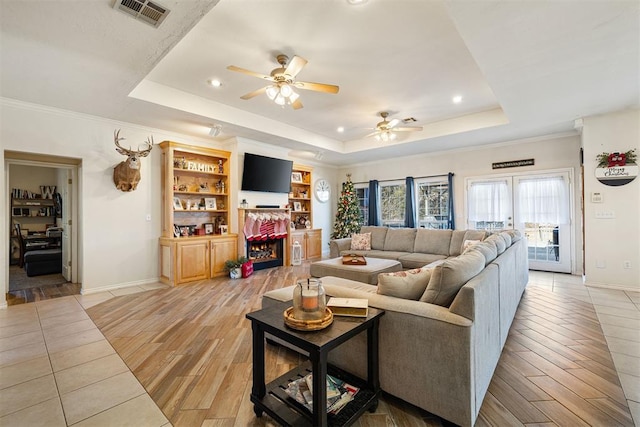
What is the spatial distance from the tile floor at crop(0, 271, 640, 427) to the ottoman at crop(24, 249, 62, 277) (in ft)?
7.92

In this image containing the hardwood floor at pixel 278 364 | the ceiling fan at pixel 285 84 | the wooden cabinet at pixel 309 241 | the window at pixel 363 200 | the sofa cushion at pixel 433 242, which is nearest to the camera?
the hardwood floor at pixel 278 364

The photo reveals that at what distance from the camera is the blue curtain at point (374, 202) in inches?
319

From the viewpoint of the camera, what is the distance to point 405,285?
6.54 ft

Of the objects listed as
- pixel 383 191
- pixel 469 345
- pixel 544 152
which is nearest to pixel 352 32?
pixel 469 345

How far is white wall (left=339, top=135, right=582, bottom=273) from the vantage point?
5449mm

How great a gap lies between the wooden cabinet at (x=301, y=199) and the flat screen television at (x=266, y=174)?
0.90 m

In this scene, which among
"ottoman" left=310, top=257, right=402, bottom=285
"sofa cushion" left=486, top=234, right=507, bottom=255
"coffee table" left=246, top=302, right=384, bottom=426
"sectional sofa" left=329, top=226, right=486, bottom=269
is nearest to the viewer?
"coffee table" left=246, top=302, right=384, bottom=426

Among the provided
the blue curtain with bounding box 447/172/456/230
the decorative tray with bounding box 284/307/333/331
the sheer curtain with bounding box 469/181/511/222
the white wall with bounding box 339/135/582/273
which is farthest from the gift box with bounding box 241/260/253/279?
the sheer curtain with bounding box 469/181/511/222

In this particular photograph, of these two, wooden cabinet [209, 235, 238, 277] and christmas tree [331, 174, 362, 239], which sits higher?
christmas tree [331, 174, 362, 239]

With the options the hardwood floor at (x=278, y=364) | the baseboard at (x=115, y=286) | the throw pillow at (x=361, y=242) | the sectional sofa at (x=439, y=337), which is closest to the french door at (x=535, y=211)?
the hardwood floor at (x=278, y=364)

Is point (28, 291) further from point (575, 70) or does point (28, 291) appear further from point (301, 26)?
point (575, 70)

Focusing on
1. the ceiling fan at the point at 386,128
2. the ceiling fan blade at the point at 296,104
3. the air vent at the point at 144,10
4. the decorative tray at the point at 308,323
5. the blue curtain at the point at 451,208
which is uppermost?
the air vent at the point at 144,10

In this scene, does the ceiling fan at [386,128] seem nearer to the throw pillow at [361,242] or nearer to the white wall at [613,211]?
the throw pillow at [361,242]

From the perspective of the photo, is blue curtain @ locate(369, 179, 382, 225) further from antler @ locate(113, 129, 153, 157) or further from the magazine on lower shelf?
the magazine on lower shelf
